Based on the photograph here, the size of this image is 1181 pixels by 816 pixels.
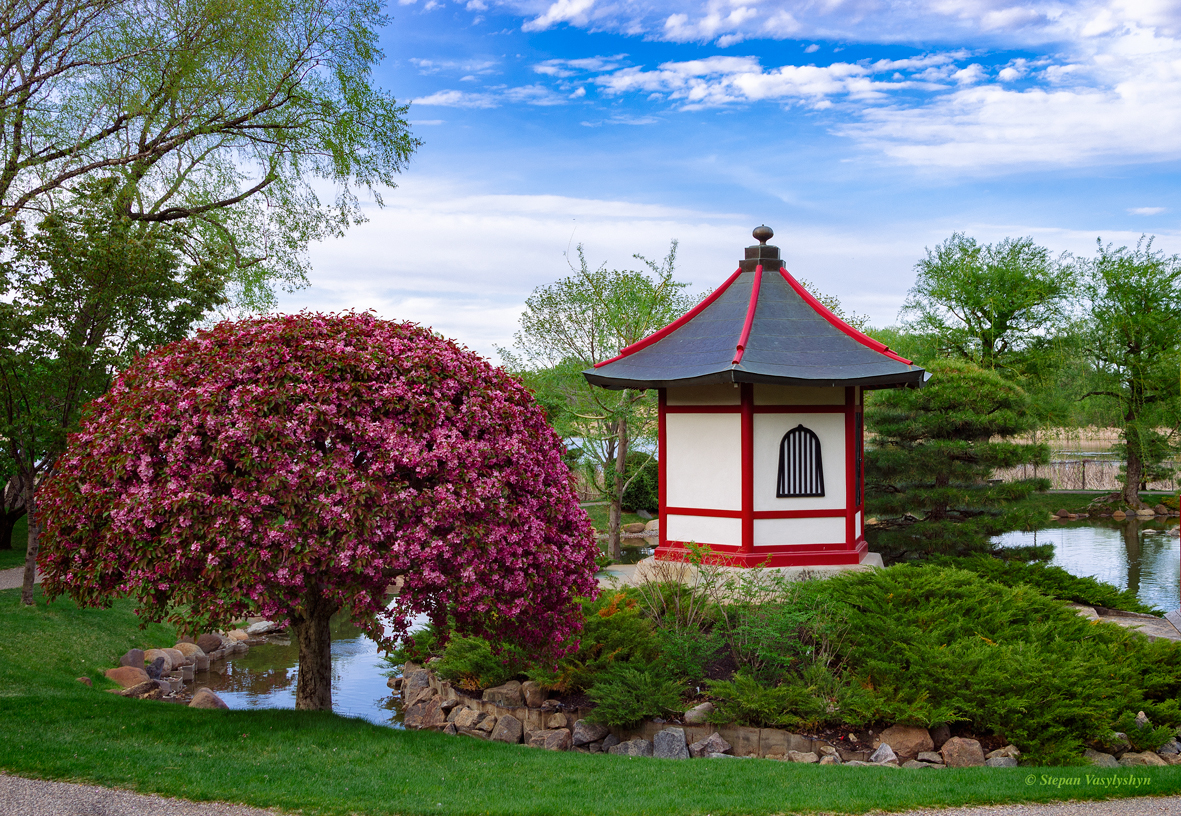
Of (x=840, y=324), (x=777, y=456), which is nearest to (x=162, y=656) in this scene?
(x=777, y=456)

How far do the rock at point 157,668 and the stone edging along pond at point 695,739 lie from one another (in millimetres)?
4330

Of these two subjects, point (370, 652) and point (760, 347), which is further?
point (370, 652)

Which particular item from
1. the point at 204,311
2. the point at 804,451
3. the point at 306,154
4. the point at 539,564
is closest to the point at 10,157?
the point at 204,311

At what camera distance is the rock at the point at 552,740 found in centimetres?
805

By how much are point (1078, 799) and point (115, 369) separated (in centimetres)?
1276

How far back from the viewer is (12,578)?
1400 cm

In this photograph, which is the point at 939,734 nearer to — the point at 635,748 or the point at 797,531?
the point at 635,748

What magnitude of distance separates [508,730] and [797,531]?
4.90m

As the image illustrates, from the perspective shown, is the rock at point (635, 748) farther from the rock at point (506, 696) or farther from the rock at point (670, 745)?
the rock at point (506, 696)

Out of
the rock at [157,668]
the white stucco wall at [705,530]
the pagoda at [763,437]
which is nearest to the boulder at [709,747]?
the pagoda at [763,437]

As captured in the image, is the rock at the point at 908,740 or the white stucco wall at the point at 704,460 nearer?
the rock at the point at 908,740

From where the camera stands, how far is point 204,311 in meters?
13.9

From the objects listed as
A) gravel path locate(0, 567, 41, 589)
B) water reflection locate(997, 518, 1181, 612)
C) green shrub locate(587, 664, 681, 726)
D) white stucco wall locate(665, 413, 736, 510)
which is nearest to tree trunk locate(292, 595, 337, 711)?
A: green shrub locate(587, 664, 681, 726)

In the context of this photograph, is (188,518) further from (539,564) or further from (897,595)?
(897,595)
